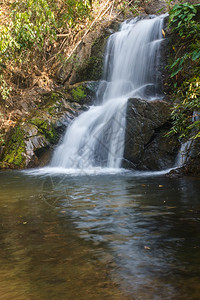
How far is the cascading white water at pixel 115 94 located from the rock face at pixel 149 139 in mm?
384

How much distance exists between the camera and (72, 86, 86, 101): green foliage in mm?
14328

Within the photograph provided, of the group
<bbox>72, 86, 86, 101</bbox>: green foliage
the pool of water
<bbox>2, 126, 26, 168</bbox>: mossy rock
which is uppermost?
<bbox>72, 86, 86, 101</bbox>: green foliage

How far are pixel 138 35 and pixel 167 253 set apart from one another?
41.4ft

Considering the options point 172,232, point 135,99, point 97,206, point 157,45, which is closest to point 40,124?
point 135,99

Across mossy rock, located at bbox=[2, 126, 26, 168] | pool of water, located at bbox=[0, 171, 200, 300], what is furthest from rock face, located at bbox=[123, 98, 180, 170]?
mossy rock, located at bbox=[2, 126, 26, 168]

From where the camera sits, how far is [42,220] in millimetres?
4406

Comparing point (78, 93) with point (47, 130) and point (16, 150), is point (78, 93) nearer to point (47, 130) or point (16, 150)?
point (47, 130)

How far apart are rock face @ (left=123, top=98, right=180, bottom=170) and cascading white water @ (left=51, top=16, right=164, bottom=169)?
384 millimetres

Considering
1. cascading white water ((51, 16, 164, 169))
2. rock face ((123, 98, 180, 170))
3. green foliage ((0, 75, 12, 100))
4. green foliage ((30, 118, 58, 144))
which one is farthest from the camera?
green foliage ((30, 118, 58, 144))

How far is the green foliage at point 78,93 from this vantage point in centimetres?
1433

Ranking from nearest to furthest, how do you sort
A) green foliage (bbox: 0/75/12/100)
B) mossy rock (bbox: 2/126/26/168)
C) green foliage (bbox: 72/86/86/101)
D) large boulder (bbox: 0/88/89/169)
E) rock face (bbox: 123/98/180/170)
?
rock face (bbox: 123/98/180/170) → green foliage (bbox: 0/75/12/100) → mossy rock (bbox: 2/126/26/168) → large boulder (bbox: 0/88/89/169) → green foliage (bbox: 72/86/86/101)

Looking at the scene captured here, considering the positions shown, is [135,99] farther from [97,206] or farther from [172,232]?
[172,232]

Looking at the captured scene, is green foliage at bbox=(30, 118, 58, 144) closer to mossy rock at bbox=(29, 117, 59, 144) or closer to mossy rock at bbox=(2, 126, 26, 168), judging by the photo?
mossy rock at bbox=(29, 117, 59, 144)

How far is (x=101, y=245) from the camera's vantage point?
3.42 m
